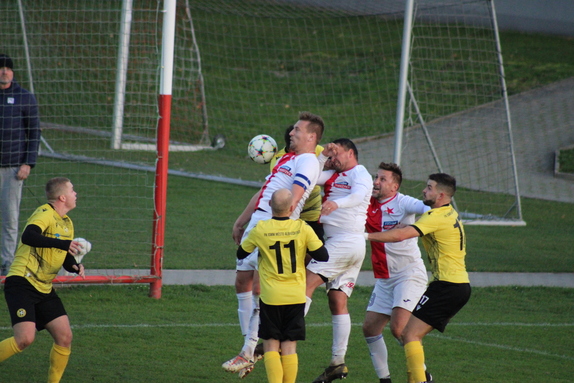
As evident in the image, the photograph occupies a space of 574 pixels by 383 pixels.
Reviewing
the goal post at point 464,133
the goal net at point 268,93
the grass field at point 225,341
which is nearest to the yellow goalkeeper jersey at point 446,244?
the grass field at point 225,341

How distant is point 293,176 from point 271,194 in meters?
0.27

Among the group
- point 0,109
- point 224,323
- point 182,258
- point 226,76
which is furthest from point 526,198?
point 0,109

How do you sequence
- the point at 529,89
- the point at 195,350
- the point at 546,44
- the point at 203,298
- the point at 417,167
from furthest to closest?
the point at 546,44 → the point at 529,89 → the point at 417,167 → the point at 203,298 → the point at 195,350

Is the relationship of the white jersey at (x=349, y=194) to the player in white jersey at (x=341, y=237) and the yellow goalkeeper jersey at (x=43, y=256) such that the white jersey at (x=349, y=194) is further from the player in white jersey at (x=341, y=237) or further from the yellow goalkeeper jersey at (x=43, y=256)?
the yellow goalkeeper jersey at (x=43, y=256)

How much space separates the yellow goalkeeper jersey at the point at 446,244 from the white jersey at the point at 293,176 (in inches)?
40.6

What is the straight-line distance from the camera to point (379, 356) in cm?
635

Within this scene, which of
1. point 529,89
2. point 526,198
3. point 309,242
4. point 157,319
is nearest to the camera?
point 309,242

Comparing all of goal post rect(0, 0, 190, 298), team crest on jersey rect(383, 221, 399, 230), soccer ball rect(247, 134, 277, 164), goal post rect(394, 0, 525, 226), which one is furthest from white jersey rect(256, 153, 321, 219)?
goal post rect(394, 0, 525, 226)

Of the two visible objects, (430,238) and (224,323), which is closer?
(430,238)

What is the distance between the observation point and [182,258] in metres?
11.0

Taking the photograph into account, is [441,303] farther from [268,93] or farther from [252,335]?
[268,93]

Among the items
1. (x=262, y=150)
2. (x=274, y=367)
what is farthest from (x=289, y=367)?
(x=262, y=150)

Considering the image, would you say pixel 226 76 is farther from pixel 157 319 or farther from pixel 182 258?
pixel 157 319

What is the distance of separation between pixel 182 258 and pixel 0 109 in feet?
11.4
